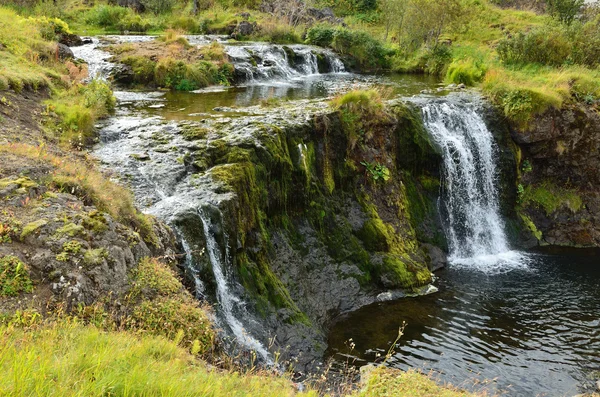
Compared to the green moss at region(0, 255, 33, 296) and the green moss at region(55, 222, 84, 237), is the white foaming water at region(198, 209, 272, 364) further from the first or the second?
the green moss at region(0, 255, 33, 296)

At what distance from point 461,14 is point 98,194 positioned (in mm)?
32118

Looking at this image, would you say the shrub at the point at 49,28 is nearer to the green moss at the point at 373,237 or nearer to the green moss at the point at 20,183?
the green moss at the point at 20,183

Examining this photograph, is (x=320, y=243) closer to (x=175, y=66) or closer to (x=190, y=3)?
(x=175, y=66)

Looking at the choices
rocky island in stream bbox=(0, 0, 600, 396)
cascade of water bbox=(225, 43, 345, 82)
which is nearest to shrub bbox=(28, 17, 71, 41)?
rocky island in stream bbox=(0, 0, 600, 396)

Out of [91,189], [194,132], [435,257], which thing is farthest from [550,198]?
[91,189]

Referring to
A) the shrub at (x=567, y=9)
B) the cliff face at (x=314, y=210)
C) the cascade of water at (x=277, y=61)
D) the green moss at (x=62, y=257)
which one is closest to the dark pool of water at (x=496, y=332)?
the cliff face at (x=314, y=210)

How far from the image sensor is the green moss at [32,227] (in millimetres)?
4965

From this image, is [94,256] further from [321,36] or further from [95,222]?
[321,36]

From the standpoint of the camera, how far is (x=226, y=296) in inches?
313

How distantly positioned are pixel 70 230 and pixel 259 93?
13238 mm

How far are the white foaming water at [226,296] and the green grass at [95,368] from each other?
123 inches

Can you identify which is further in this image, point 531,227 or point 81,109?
point 531,227

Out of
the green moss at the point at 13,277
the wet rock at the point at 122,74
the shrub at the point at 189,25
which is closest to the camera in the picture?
the green moss at the point at 13,277

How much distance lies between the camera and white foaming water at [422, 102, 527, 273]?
1409 centimetres
